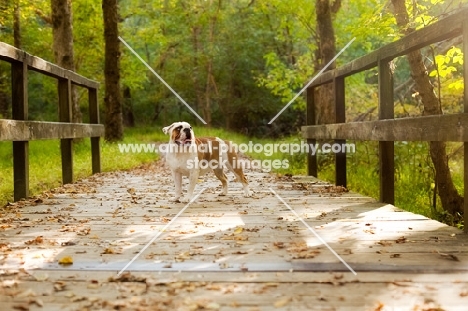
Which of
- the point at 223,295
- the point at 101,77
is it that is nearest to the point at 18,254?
the point at 223,295

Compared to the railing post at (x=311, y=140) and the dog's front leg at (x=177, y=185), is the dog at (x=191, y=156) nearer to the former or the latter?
the dog's front leg at (x=177, y=185)

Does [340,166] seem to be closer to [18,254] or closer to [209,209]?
[209,209]

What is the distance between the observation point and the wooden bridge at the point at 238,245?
2430 mm

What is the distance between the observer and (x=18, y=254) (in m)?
3.26

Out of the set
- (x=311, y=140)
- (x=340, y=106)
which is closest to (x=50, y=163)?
(x=311, y=140)

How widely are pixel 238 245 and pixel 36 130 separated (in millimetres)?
3301

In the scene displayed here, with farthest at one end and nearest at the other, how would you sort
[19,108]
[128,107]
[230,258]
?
[128,107] < [19,108] < [230,258]

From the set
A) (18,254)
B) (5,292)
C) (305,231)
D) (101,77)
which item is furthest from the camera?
(101,77)

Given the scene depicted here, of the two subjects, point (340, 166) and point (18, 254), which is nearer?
point (18, 254)

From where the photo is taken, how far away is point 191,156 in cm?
610

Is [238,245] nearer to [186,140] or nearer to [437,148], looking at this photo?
[186,140]

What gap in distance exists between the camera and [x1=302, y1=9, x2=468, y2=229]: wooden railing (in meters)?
3.62

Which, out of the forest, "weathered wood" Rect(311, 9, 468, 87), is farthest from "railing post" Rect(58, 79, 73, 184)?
the forest

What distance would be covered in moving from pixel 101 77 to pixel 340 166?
20.6 metres
